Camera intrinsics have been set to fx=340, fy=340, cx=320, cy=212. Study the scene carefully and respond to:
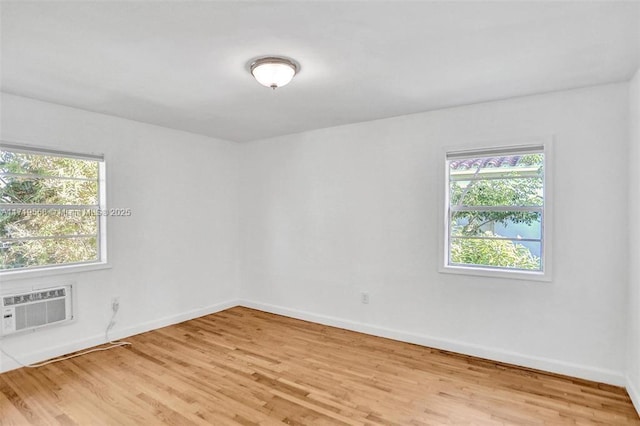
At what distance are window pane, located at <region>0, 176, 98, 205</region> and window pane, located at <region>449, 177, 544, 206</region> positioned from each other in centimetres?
378

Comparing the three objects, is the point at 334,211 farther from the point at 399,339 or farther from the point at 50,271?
the point at 50,271

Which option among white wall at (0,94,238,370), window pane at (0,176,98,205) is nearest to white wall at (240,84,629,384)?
white wall at (0,94,238,370)

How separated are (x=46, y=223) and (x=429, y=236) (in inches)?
149

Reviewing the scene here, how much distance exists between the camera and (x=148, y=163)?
4016 mm

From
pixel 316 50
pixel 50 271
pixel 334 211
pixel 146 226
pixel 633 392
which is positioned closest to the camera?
pixel 316 50

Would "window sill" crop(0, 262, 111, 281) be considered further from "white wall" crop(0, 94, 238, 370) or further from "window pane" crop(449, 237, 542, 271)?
"window pane" crop(449, 237, 542, 271)

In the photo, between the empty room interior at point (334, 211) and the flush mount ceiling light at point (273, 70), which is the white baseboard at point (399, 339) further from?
the flush mount ceiling light at point (273, 70)

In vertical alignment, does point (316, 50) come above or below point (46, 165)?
above

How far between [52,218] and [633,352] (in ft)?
16.7

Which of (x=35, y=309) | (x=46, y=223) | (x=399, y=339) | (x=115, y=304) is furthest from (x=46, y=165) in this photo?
(x=399, y=339)

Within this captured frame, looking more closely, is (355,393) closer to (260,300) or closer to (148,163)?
(260,300)

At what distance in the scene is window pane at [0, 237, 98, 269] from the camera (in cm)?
306

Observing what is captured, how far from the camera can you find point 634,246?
2.51 metres

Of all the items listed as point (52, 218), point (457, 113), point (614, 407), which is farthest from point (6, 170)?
point (614, 407)
